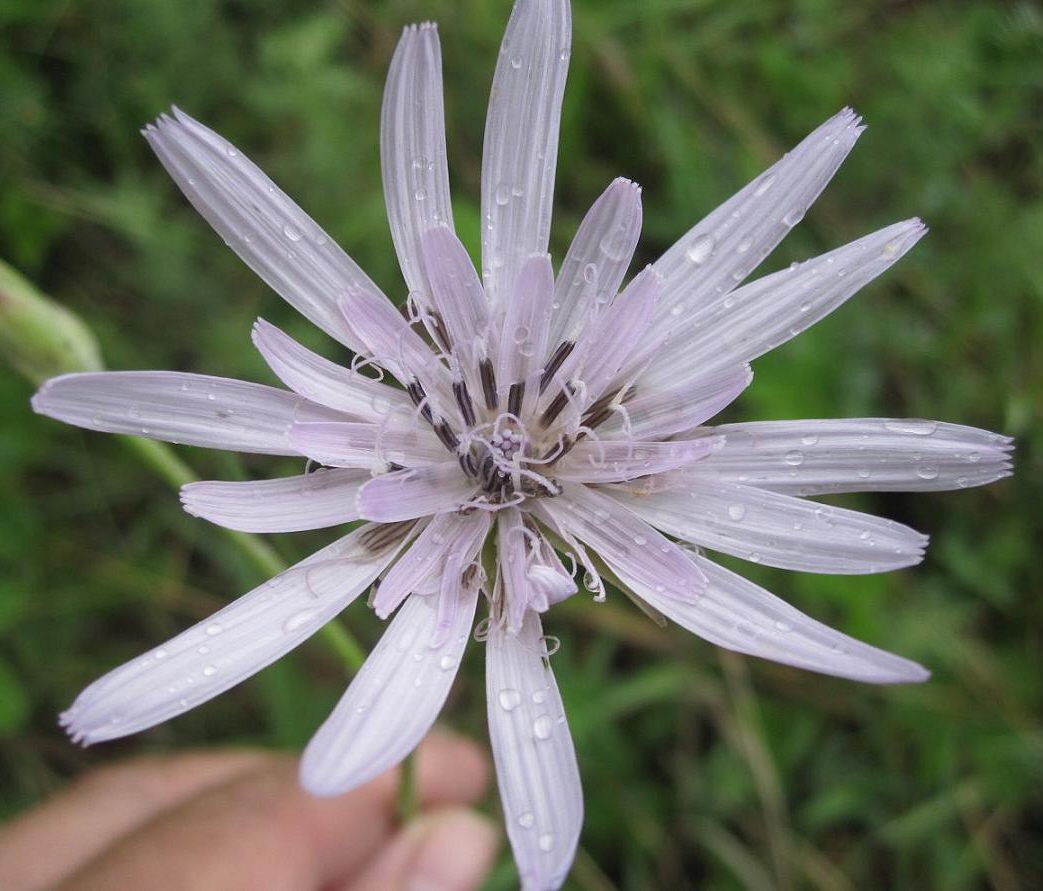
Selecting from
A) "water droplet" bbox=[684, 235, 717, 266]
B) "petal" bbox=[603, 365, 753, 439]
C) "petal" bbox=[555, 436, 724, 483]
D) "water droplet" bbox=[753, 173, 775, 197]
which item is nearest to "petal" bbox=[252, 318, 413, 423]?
"petal" bbox=[555, 436, 724, 483]

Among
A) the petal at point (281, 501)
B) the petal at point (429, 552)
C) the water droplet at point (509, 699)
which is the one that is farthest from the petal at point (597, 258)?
the water droplet at point (509, 699)

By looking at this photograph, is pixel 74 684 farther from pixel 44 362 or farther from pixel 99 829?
pixel 44 362

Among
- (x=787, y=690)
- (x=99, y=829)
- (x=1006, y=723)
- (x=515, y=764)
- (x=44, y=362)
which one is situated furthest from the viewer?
(x=787, y=690)

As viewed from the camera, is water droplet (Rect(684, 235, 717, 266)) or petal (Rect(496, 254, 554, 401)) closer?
petal (Rect(496, 254, 554, 401))

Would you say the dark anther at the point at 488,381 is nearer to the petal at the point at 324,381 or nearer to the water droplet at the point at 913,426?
the petal at the point at 324,381

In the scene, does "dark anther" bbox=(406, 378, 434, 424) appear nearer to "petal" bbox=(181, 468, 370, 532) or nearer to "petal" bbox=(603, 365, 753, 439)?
"petal" bbox=(181, 468, 370, 532)

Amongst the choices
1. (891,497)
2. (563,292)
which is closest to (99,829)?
(563,292)

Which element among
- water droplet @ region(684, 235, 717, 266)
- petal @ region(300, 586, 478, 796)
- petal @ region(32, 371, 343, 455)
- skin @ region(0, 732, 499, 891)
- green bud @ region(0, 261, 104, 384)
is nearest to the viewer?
petal @ region(300, 586, 478, 796)
